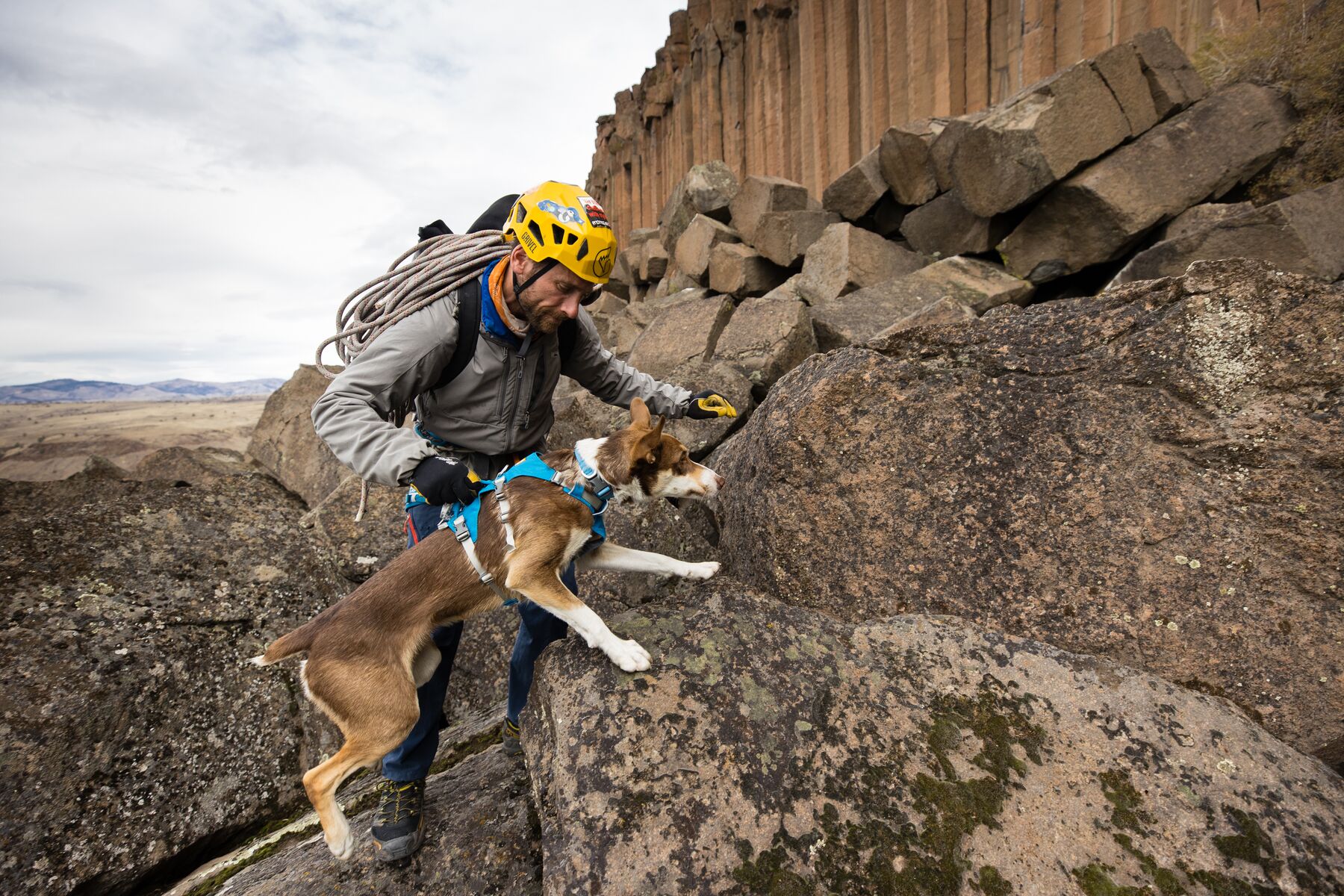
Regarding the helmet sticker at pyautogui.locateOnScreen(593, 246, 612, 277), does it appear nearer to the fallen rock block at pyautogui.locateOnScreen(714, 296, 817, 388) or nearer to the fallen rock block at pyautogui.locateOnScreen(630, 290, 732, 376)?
the fallen rock block at pyautogui.locateOnScreen(714, 296, 817, 388)

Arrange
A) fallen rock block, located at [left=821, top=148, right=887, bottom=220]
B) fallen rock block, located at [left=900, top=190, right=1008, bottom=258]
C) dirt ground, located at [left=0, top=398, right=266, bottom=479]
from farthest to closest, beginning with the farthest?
dirt ground, located at [left=0, top=398, right=266, bottom=479] < fallen rock block, located at [left=821, top=148, right=887, bottom=220] < fallen rock block, located at [left=900, top=190, right=1008, bottom=258]

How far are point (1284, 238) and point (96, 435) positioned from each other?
33634 millimetres

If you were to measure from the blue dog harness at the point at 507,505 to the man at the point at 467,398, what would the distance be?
0.11m

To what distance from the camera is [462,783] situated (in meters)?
3.31

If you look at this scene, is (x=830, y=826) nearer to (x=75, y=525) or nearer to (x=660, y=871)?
(x=660, y=871)

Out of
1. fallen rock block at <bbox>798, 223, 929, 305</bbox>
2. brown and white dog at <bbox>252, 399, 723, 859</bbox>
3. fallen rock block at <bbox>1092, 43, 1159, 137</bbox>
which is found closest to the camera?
brown and white dog at <bbox>252, 399, 723, 859</bbox>

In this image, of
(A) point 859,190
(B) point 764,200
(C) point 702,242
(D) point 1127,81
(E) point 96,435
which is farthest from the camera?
(E) point 96,435

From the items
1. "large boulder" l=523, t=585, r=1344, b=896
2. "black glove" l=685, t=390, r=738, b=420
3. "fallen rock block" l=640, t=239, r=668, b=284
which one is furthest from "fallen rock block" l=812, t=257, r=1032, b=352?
"fallen rock block" l=640, t=239, r=668, b=284

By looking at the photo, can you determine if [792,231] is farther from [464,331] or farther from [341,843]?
[341,843]

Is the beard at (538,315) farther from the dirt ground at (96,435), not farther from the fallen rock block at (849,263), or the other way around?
the dirt ground at (96,435)

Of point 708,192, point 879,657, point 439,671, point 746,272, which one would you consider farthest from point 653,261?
point 879,657

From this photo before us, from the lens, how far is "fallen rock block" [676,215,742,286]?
1105 centimetres

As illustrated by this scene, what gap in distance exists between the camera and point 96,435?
82.7ft

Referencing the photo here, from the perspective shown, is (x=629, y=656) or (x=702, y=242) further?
(x=702, y=242)
